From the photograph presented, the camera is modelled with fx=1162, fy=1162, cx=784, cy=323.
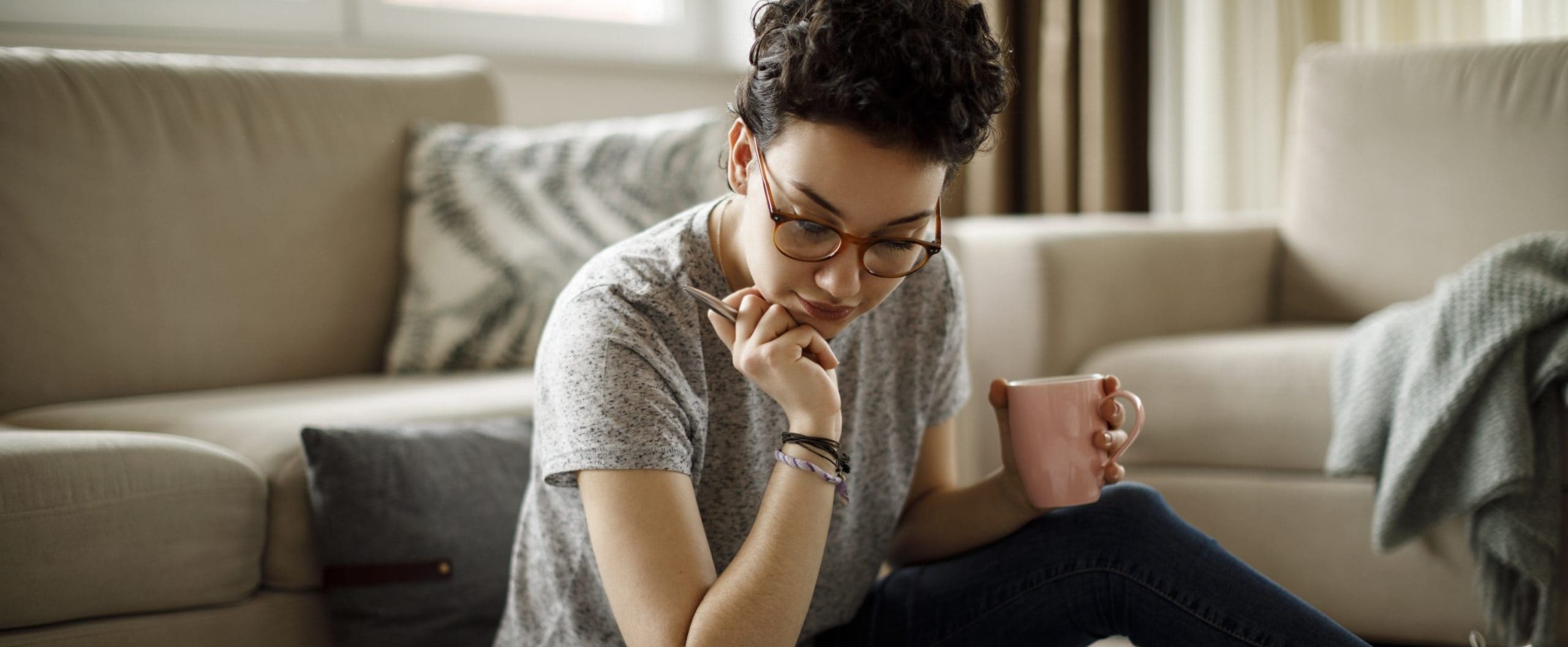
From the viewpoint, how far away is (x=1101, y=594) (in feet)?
3.53

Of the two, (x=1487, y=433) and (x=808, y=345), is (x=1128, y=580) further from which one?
(x=1487, y=433)

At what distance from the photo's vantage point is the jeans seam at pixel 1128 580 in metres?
1.01

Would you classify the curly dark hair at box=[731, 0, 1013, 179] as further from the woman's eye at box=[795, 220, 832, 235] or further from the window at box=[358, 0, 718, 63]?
the window at box=[358, 0, 718, 63]

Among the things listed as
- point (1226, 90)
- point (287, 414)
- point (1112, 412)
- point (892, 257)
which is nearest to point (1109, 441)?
point (1112, 412)

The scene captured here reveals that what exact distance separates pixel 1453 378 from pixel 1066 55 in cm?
167

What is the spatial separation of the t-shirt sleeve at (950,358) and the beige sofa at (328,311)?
0.64 metres

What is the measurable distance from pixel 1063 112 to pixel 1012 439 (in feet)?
7.04

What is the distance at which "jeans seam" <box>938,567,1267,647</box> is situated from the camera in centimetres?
101

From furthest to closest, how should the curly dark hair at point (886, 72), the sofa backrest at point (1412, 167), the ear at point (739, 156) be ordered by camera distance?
the sofa backrest at point (1412, 167) → the ear at point (739, 156) → the curly dark hair at point (886, 72)

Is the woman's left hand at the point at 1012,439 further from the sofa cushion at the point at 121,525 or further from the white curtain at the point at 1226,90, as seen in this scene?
the white curtain at the point at 1226,90

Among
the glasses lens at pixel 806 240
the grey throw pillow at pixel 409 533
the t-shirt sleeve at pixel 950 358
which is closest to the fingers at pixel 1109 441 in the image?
the t-shirt sleeve at pixel 950 358

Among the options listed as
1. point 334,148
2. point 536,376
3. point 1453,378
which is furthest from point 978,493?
point 334,148

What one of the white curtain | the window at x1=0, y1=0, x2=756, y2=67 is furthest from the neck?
the white curtain

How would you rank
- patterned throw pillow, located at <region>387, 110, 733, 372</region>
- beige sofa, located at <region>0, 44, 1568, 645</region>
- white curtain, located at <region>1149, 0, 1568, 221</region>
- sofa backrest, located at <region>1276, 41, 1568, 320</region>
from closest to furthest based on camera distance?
1. beige sofa, located at <region>0, 44, 1568, 645</region>
2. patterned throw pillow, located at <region>387, 110, 733, 372</region>
3. sofa backrest, located at <region>1276, 41, 1568, 320</region>
4. white curtain, located at <region>1149, 0, 1568, 221</region>
